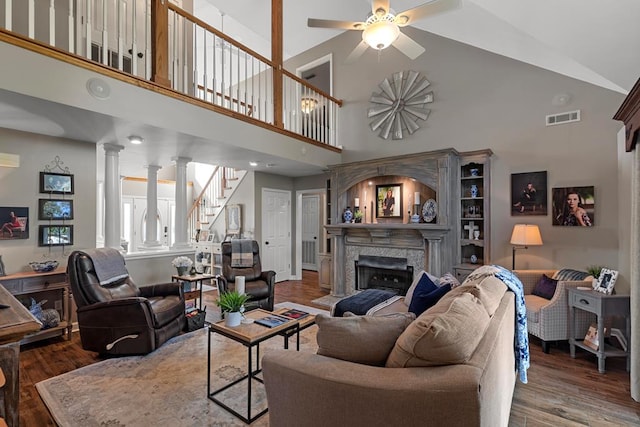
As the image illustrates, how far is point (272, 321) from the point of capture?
2527 millimetres

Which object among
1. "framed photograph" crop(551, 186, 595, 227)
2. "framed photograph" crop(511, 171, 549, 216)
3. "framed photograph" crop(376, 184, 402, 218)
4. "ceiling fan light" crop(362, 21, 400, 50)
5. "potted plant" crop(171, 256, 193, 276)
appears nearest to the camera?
"ceiling fan light" crop(362, 21, 400, 50)

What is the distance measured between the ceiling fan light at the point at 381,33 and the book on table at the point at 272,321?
8.34 feet

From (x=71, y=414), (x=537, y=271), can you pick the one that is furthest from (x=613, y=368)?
(x=71, y=414)

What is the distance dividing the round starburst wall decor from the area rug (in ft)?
13.0

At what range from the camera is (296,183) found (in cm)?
725

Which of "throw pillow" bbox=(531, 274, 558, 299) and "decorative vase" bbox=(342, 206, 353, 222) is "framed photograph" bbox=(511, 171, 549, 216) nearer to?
"throw pillow" bbox=(531, 274, 558, 299)

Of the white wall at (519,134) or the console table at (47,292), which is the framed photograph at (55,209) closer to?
the console table at (47,292)

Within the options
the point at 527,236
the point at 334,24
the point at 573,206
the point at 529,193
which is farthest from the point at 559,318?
the point at 334,24

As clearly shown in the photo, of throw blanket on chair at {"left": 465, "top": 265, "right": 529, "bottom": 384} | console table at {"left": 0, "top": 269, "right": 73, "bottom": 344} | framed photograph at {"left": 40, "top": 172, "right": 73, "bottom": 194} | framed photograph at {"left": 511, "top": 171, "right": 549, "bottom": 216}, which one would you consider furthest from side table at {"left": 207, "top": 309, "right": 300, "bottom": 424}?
framed photograph at {"left": 511, "top": 171, "right": 549, "bottom": 216}

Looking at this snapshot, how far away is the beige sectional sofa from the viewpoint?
115cm

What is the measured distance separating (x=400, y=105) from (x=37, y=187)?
5.31m

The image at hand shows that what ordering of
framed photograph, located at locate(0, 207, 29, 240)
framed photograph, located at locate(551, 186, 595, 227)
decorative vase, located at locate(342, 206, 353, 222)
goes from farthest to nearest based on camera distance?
decorative vase, located at locate(342, 206, 353, 222), framed photograph, located at locate(551, 186, 595, 227), framed photograph, located at locate(0, 207, 29, 240)

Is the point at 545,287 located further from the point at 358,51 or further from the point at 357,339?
the point at 358,51

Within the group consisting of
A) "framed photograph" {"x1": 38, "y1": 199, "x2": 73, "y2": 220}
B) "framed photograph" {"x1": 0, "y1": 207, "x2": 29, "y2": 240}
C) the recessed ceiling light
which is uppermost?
the recessed ceiling light
